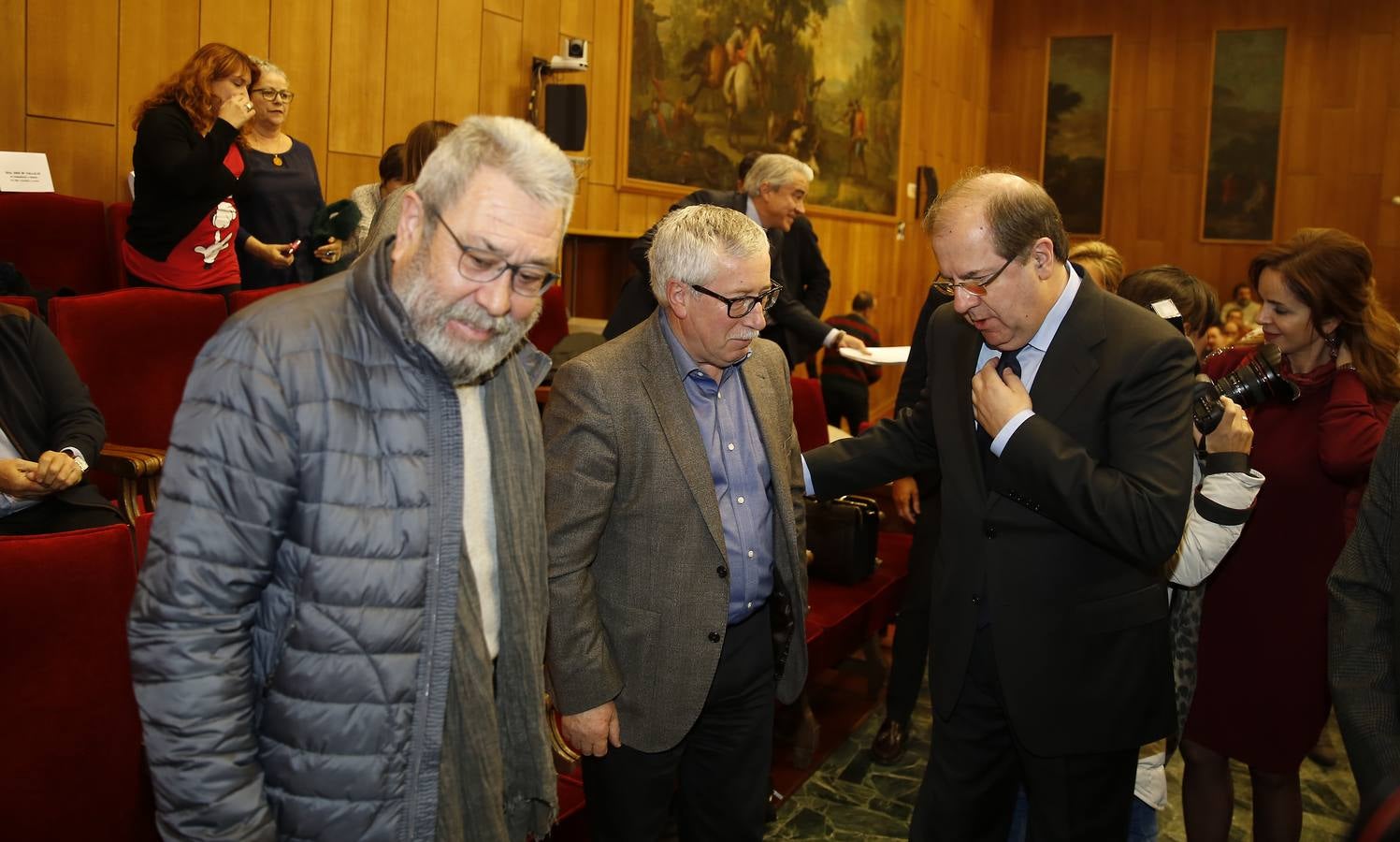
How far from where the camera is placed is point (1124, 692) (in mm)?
2236

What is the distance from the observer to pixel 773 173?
5.11m

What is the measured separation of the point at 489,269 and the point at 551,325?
448cm

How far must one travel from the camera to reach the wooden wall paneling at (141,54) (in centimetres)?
470

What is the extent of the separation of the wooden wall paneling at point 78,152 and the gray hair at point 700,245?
11.2ft

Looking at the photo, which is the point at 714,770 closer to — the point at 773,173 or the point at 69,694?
the point at 69,694

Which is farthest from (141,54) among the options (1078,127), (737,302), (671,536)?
(1078,127)

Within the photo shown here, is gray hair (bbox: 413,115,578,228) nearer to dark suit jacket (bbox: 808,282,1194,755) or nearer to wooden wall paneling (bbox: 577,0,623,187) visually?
dark suit jacket (bbox: 808,282,1194,755)

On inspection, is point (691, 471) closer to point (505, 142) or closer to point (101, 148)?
point (505, 142)

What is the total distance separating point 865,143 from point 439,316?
10.3m

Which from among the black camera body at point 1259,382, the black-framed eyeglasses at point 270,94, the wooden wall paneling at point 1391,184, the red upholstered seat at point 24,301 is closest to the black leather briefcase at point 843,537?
the black camera body at point 1259,382

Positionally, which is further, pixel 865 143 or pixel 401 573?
pixel 865 143

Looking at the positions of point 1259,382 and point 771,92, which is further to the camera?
point 771,92

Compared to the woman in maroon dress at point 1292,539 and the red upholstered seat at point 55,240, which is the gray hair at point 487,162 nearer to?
the woman in maroon dress at point 1292,539

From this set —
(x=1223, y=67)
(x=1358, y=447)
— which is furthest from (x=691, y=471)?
(x=1223, y=67)
